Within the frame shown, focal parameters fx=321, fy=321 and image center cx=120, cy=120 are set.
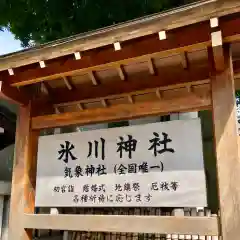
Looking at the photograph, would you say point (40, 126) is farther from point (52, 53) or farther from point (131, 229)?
point (131, 229)

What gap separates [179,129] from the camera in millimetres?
3549

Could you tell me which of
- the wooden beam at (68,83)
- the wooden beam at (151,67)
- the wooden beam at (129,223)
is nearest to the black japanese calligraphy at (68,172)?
the wooden beam at (129,223)

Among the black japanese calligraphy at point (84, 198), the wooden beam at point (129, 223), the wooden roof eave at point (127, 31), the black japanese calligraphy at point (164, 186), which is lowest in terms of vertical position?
the wooden beam at point (129, 223)

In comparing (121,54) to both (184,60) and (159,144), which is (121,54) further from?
(159,144)

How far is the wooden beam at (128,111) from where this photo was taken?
11.6ft

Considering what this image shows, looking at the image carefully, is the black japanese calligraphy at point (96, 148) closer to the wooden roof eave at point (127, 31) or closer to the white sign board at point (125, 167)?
the white sign board at point (125, 167)

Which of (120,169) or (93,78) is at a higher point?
(93,78)

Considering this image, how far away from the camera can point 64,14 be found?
24.0 feet

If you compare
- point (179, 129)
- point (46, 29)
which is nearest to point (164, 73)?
point (179, 129)

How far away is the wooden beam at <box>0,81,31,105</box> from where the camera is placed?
3.98 m

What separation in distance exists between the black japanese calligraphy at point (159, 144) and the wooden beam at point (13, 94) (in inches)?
72.7

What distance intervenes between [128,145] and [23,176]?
1.45 metres

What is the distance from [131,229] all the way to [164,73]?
6.49 feet

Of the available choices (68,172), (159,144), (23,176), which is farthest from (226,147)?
(23,176)
